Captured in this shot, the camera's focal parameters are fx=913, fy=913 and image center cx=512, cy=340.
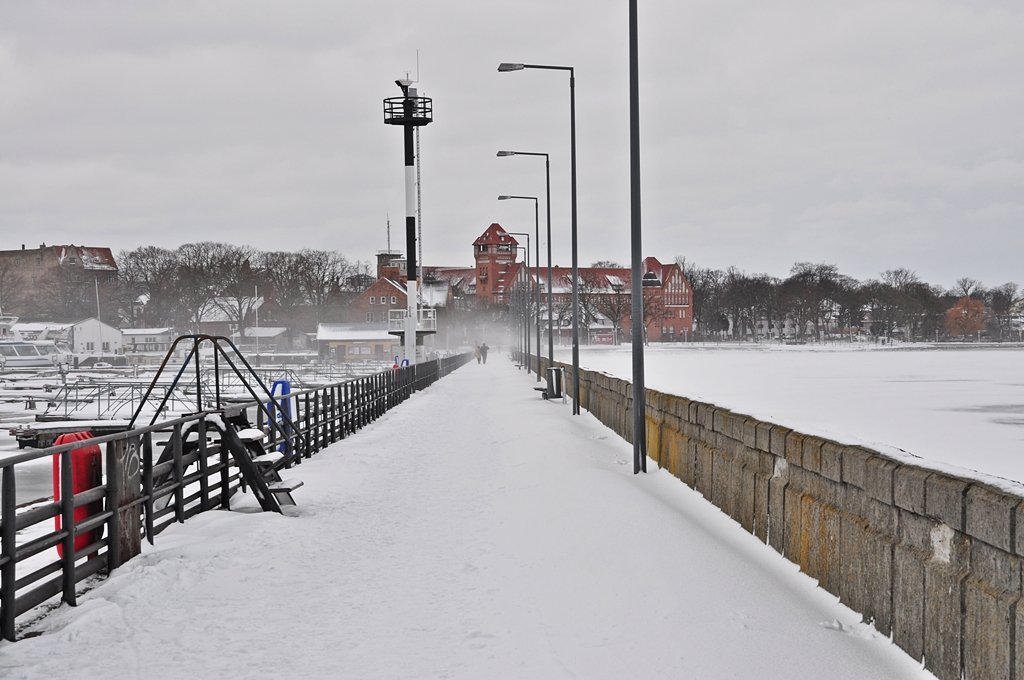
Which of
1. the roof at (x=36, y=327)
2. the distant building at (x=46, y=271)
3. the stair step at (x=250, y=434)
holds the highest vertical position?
the distant building at (x=46, y=271)

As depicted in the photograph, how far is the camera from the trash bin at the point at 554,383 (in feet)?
95.1

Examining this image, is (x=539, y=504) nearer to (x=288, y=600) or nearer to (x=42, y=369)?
(x=288, y=600)

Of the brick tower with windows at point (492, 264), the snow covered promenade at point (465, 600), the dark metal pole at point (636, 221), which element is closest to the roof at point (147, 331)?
the brick tower with windows at point (492, 264)

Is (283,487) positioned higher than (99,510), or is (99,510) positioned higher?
(99,510)

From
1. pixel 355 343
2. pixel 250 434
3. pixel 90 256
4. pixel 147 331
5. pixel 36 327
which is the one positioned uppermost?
pixel 90 256

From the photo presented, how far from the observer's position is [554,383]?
29297mm

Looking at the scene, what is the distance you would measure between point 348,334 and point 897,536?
9696 centimetres

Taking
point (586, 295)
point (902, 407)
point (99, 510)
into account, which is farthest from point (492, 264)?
point (99, 510)

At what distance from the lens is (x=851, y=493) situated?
625 cm

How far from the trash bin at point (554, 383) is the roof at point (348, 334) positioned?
237 ft

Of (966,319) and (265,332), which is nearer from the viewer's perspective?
(265,332)

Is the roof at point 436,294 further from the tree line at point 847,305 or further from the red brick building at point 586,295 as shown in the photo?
the tree line at point 847,305

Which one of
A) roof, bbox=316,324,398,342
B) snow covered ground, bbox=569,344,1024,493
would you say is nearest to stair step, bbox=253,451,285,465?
snow covered ground, bbox=569,344,1024,493

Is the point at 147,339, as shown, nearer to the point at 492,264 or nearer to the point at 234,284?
the point at 234,284
